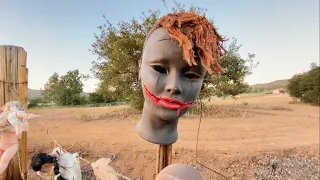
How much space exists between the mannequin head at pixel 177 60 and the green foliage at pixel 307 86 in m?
14.0

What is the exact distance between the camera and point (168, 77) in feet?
5.75

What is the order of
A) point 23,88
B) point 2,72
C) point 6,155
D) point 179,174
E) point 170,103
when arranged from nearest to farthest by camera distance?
point 179,174, point 170,103, point 6,155, point 2,72, point 23,88

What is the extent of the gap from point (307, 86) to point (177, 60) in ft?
48.7

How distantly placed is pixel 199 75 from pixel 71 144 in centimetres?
352

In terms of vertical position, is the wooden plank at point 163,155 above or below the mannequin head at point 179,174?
below

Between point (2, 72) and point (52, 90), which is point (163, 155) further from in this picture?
point (52, 90)

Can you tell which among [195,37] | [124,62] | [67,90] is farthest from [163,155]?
[67,90]

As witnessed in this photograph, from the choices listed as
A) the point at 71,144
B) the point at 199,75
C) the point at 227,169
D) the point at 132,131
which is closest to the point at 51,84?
the point at 132,131

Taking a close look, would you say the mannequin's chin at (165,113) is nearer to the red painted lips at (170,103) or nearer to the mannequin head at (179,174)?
the red painted lips at (170,103)

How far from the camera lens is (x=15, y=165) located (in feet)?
8.18

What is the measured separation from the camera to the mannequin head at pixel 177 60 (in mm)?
1656

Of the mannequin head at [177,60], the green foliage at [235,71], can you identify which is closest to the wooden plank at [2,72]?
the mannequin head at [177,60]

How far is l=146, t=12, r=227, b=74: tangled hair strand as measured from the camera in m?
1.61

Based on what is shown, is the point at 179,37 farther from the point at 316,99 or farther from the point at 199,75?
the point at 316,99
